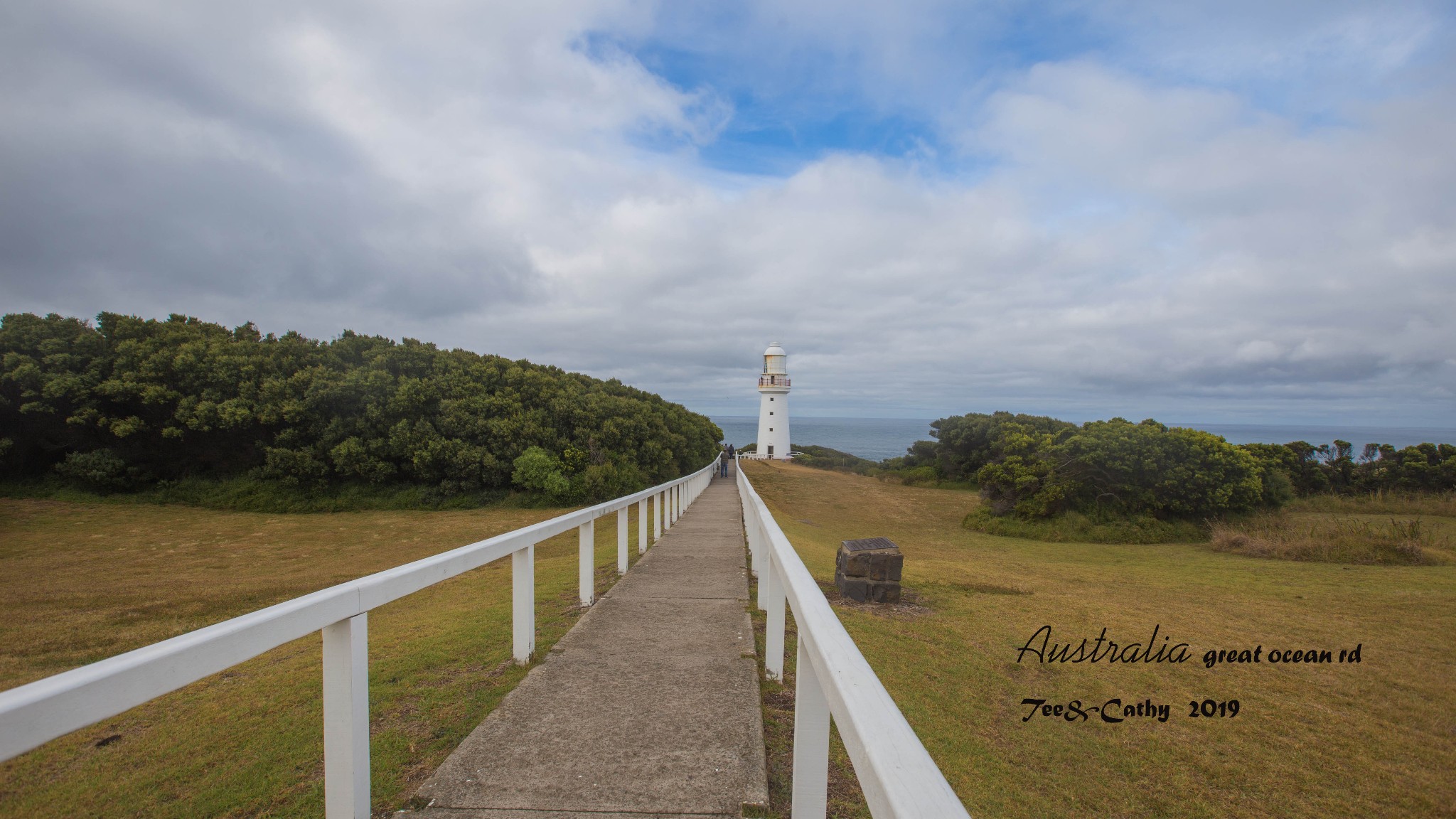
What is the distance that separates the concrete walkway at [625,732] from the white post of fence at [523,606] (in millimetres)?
262

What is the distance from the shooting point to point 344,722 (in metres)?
2.31

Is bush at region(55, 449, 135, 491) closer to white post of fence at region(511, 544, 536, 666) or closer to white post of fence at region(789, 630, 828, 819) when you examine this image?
A: white post of fence at region(511, 544, 536, 666)

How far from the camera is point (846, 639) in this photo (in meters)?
2.13

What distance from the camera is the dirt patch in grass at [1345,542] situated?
10820mm

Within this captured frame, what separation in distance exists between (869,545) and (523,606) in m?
4.34

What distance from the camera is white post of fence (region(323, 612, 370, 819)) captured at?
2.31 meters

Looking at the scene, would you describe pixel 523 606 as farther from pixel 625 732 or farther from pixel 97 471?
pixel 97 471

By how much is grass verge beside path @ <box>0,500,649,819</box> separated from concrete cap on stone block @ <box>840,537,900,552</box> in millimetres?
2899

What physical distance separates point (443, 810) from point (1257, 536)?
1654 cm

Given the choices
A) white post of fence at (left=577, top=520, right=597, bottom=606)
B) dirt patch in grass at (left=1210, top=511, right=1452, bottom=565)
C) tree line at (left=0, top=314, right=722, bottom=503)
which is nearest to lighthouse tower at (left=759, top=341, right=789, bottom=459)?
tree line at (left=0, top=314, right=722, bottom=503)

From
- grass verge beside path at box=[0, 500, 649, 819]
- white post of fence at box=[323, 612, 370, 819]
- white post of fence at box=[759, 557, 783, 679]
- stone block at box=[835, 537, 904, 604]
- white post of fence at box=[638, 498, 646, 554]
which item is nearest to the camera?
white post of fence at box=[323, 612, 370, 819]

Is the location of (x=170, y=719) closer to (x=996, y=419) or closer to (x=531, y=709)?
(x=531, y=709)

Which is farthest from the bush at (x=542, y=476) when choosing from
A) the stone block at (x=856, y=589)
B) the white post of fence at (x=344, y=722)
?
the white post of fence at (x=344, y=722)

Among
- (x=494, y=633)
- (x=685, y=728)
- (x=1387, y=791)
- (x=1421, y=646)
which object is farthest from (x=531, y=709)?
(x=1421, y=646)
